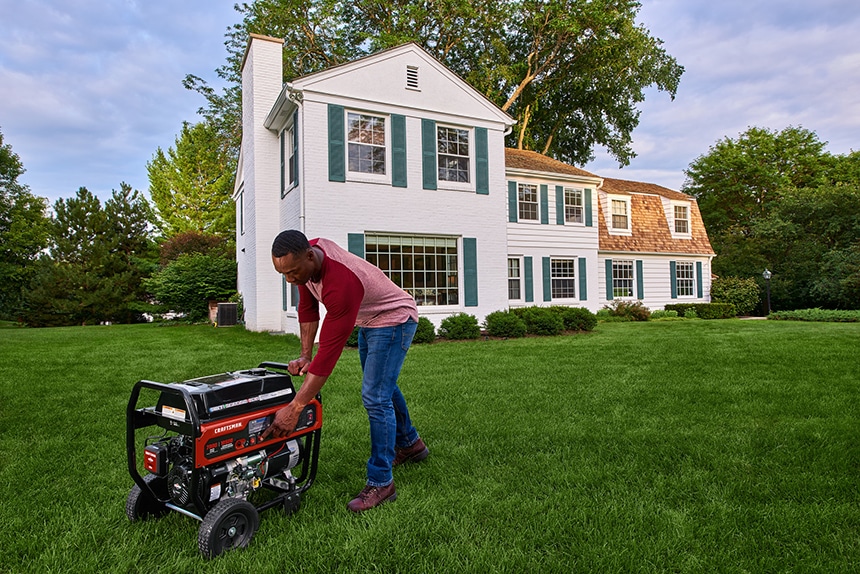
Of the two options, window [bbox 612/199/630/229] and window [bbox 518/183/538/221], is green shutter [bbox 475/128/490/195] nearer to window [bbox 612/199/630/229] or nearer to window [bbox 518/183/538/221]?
window [bbox 518/183/538/221]

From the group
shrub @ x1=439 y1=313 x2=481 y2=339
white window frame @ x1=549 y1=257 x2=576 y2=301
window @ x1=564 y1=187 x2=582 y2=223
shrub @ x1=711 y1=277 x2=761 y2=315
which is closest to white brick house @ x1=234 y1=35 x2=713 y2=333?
shrub @ x1=439 y1=313 x2=481 y2=339

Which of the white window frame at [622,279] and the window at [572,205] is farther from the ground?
the window at [572,205]

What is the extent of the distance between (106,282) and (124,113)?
7.00 m

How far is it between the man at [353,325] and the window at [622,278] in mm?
16926

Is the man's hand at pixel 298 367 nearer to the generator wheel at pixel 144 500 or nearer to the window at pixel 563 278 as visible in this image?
the generator wheel at pixel 144 500

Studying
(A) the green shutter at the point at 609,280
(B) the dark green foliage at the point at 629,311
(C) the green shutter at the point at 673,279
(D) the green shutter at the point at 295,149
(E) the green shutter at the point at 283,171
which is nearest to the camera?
(D) the green shutter at the point at 295,149

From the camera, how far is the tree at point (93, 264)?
19.5 meters

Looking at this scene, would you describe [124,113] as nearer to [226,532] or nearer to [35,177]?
[35,177]

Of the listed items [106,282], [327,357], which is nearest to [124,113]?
[106,282]

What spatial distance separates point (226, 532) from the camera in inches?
89.7

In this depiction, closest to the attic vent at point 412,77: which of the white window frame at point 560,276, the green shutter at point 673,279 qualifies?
the white window frame at point 560,276

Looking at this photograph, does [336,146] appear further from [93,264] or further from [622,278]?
[93,264]

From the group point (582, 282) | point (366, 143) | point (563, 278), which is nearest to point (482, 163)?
point (366, 143)

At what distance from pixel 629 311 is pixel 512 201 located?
5.74 metres
